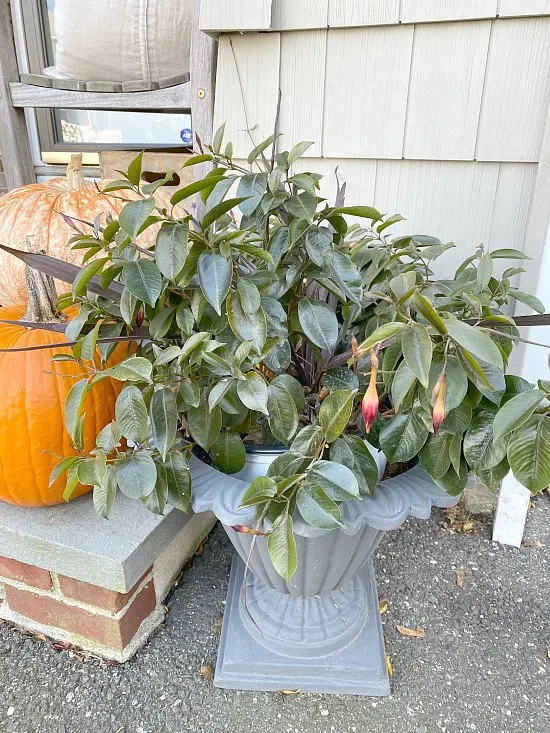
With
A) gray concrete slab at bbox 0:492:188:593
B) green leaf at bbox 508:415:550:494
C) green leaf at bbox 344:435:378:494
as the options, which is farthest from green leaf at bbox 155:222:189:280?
gray concrete slab at bbox 0:492:188:593

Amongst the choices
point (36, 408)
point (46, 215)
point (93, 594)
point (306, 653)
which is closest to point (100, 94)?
point (46, 215)

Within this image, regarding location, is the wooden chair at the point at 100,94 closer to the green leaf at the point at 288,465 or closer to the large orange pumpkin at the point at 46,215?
the large orange pumpkin at the point at 46,215

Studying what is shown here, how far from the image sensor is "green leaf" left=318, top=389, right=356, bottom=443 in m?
0.63

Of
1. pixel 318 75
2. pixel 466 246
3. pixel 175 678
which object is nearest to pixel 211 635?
pixel 175 678

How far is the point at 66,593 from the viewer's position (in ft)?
3.41

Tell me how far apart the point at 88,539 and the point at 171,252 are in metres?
0.62

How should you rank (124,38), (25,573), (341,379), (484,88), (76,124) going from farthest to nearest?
(76,124) → (124,38) → (484,88) → (25,573) → (341,379)

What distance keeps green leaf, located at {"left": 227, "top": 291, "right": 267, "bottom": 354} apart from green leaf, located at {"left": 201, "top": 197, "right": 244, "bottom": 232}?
3.8 inches

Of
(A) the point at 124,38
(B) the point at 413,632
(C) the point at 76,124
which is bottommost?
(B) the point at 413,632

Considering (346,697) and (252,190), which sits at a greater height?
(252,190)

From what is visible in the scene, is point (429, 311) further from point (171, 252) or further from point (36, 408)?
point (36, 408)

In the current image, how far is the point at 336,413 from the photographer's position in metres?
0.64

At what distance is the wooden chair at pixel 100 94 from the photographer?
139 centimetres

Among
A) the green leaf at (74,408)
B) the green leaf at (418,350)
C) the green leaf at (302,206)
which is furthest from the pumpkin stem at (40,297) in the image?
the green leaf at (418,350)
